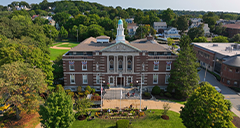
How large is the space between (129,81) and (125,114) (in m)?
14.7

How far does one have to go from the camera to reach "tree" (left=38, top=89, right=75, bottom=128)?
28188 mm

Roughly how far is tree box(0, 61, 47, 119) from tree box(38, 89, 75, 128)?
248 inches

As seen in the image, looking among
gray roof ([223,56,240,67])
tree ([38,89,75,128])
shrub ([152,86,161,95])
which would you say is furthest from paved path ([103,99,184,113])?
gray roof ([223,56,240,67])

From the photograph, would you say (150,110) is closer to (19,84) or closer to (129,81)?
(129,81)

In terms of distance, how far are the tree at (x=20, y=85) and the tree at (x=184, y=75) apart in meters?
33.2

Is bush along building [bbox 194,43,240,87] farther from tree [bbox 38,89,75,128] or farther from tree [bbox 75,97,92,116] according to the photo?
tree [bbox 38,89,75,128]

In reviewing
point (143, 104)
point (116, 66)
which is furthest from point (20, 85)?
point (143, 104)

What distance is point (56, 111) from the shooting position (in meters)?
28.1

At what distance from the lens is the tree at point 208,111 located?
2681cm

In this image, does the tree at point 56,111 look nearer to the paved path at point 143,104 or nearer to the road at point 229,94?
the paved path at point 143,104

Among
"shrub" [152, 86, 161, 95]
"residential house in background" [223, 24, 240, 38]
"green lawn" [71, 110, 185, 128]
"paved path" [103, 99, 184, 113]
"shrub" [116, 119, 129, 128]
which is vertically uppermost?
"residential house in background" [223, 24, 240, 38]

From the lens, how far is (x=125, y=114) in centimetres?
3884

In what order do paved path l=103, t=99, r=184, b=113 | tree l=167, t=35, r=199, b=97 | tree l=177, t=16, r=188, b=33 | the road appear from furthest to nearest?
tree l=177, t=16, r=188, b=33, the road, tree l=167, t=35, r=199, b=97, paved path l=103, t=99, r=184, b=113

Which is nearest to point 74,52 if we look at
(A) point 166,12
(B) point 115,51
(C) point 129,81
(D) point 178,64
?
(B) point 115,51
